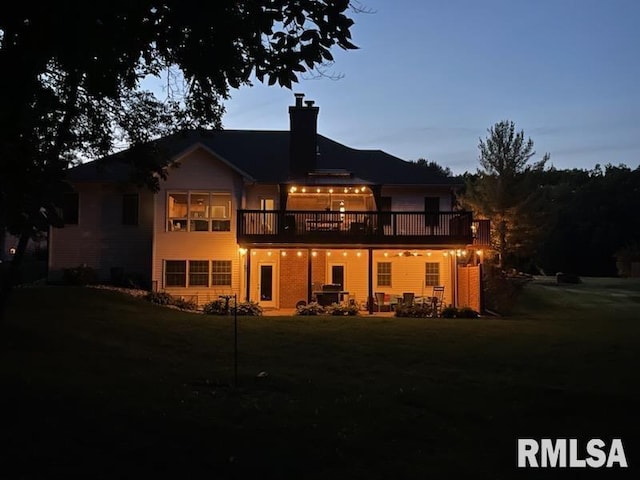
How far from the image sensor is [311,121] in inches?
1081

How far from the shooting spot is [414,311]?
2202cm

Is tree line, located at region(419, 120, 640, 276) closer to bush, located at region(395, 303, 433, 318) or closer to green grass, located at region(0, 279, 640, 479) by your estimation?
bush, located at region(395, 303, 433, 318)

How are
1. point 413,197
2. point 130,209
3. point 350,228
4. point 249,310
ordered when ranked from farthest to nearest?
point 413,197
point 130,209
point 350,228
point 249,310

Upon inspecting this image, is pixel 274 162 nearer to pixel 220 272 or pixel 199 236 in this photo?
pixel 199 236

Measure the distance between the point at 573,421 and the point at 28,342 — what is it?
930 centimetres

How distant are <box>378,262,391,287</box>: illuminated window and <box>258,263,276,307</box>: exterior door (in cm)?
452

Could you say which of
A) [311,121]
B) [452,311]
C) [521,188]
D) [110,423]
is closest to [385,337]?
[452,311]

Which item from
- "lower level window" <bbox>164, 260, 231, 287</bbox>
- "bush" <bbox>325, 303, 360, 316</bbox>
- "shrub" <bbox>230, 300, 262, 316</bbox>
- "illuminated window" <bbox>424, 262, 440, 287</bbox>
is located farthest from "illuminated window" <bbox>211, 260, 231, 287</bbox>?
"illuminated window" <bbox>424, 262, 440, 287</bbox>

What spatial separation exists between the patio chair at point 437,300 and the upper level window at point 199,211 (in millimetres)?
8380

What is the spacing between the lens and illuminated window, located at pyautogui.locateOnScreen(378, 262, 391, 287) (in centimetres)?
2714

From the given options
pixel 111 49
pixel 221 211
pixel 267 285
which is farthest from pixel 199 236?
pixel 111 49

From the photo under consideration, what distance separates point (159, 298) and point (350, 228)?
732cm

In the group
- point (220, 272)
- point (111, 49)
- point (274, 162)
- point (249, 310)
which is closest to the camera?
point (111, 49)

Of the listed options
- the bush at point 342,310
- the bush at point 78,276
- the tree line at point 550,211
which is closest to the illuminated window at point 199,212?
the bush at point 78,276
